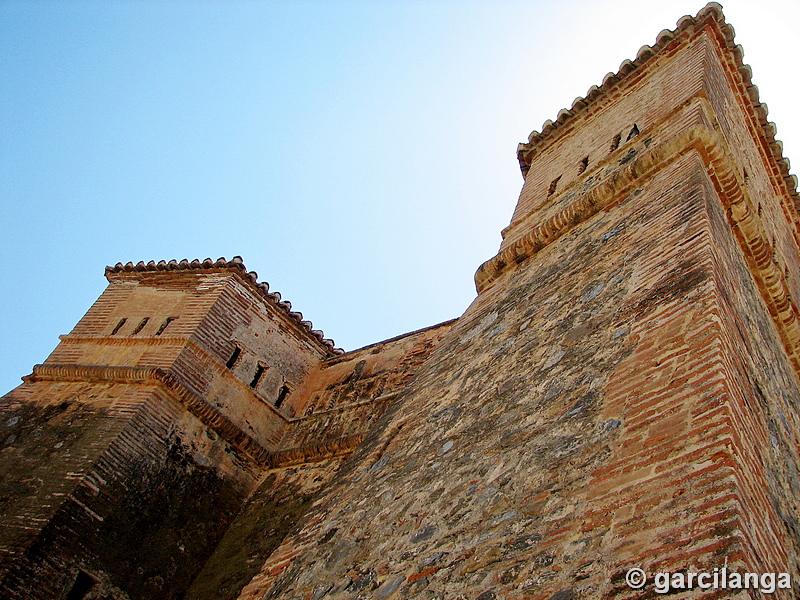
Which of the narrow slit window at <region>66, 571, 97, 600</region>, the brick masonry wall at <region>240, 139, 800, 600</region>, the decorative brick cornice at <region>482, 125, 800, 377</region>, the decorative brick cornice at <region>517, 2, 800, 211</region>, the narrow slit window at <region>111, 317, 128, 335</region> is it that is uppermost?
the decorative brick cornice at <region>517, 2, 800, 211</region>

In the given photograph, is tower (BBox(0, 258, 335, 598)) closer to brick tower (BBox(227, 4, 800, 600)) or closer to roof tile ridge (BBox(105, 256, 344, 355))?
roof tile ridge (BBox(105, 256, 344, 355))

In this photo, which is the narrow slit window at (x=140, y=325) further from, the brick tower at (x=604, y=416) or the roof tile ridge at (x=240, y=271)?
the brick tower at (x=604, y=416)

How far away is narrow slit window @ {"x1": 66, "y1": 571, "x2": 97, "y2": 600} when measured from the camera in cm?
707

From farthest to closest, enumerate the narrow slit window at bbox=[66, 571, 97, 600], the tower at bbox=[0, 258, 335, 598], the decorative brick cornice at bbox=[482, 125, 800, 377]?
the tower at bbox=[0, 258, 335, 598], the narrow slit window at bbox=[66, 571, 97, 600], the decorative brick cornice at bbox=[482, 125, 800, 377]

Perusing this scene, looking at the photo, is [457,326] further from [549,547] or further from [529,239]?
[549,547]

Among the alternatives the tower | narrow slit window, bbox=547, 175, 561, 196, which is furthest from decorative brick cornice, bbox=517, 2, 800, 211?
the tower

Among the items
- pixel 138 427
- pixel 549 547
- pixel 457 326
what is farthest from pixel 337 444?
pixel 549 547

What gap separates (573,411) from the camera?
3.72 m

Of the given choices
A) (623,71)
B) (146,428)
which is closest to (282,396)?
(146,428)

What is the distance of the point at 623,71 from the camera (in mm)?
8672

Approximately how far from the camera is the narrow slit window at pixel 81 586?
7066 mm

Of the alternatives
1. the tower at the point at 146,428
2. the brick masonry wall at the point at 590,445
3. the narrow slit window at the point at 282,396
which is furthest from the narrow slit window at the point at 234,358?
the brick masonry wall at the point at 590,445

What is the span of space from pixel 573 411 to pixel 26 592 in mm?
5881

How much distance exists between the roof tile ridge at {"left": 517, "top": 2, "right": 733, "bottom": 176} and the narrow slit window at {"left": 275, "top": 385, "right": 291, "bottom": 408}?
476cm
